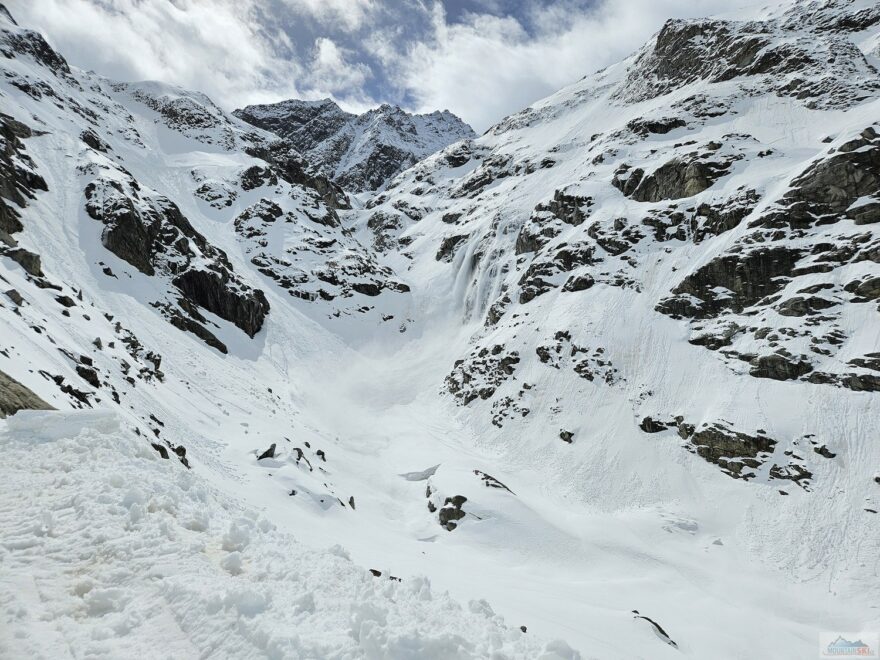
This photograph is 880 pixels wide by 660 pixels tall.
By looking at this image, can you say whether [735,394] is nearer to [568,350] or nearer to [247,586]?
→ [568,350]

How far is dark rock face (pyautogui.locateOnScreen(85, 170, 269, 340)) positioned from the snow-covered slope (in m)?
0.32

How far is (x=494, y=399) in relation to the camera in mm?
37312

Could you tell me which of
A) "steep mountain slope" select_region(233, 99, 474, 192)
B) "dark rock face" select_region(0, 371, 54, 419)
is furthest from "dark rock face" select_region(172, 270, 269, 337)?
"steep mountain slope" select_region(233, 99, 474, 192)

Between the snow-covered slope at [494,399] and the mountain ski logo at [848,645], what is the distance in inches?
24.9

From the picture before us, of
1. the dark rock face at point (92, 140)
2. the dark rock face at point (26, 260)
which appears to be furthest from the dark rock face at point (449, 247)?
the dark rock face at point (26, 260)

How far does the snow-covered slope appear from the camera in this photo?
7.26m

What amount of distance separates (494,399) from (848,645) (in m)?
23.8

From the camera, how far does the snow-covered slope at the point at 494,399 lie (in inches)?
286

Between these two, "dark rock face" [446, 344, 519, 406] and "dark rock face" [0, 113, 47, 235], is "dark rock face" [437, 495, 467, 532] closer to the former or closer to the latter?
"dark rock face" [446, 344, 519, 406]

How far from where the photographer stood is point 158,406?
2111 centimetres

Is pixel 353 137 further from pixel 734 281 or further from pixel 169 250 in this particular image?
pixel 734 281

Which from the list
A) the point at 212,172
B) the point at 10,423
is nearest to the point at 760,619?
the point at 10,423

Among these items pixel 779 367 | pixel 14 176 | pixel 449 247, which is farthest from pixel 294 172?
pixel 779 367

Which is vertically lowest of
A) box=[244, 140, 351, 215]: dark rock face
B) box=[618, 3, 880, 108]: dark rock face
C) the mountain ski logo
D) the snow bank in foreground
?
the snow bank in foreground
